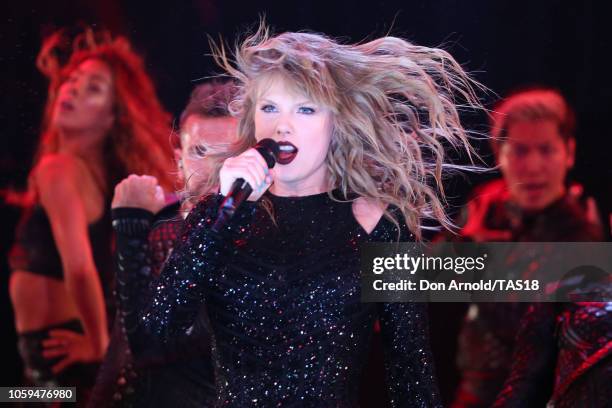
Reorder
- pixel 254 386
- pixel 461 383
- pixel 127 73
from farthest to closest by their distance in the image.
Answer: pixel 127 73, pixel 461 383, pixel 254 386

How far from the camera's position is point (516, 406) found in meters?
2.12

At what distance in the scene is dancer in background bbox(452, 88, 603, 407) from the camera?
295cm

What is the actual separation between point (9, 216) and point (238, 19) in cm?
132

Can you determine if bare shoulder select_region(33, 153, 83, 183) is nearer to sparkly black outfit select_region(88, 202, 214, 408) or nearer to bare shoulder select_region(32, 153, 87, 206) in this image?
bare shoulder select_region(32, 153, 87, 206)

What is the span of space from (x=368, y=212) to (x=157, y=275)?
2.32 feet

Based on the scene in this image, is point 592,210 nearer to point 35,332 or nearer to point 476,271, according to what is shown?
point 476,271

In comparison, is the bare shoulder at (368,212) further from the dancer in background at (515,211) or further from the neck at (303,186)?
the dancer in background at (515,211)

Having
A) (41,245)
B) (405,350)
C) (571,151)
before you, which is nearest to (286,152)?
(405,350)

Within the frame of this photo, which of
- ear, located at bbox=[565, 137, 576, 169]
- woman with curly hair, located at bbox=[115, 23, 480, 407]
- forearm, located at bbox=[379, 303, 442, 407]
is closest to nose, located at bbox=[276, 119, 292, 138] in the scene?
woman with curly hair, located at bbox=[115, 23, 480, 407]

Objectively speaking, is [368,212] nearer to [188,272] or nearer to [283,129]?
[283,129]

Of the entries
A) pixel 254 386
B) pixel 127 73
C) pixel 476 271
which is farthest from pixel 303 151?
pixel 127 73

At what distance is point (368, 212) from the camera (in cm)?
188

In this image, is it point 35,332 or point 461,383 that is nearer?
point 461,383

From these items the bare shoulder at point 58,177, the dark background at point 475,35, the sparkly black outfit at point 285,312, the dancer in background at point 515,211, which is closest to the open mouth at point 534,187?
the dancer in background at point 515,211
